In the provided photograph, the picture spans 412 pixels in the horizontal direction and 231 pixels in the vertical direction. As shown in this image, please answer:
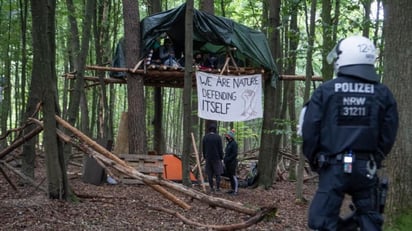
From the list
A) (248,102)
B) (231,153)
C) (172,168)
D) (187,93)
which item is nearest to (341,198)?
(187,93)

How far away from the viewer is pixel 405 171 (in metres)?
4.83

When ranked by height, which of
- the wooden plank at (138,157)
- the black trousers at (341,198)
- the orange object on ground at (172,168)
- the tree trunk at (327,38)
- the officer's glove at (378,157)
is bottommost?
the orange object on ground at (172,168)

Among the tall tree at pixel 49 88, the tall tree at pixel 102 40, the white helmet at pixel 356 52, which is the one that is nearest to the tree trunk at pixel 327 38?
the tall tree at pixel 49 88

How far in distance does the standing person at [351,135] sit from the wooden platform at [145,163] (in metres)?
9.08

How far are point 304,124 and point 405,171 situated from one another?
1943 millimetres

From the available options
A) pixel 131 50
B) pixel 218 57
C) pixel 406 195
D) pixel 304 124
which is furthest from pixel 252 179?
pixel 304 124

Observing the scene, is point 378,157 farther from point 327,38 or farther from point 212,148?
point 212,148

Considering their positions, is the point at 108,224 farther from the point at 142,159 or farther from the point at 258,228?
the point at 142,159

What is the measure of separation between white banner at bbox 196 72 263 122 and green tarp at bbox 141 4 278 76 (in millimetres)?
633

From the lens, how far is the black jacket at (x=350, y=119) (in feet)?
11.3

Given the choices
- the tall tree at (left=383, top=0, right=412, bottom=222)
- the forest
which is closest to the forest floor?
the forest

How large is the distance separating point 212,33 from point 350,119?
9.35 metres

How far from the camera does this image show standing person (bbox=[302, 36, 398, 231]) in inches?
134

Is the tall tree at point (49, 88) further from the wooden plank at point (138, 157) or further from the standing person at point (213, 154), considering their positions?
the standing person at point (213, 154)
